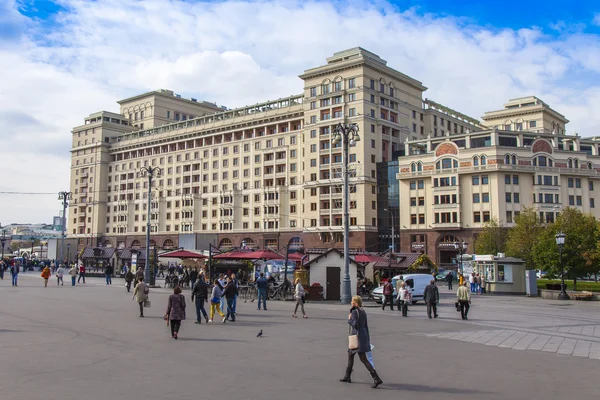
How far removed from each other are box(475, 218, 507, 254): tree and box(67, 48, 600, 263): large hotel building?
6.51 metres

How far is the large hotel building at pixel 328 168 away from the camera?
236 ft

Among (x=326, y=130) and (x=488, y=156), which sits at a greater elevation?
(x=326, y=130)

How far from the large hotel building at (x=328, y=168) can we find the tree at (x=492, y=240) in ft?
21.4

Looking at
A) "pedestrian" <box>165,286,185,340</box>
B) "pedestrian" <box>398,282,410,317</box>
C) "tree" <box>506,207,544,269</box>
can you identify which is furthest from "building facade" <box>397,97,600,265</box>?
"pedestrian" <box>165,286,185,340</box>

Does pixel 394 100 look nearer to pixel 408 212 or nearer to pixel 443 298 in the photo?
pixel 408 212

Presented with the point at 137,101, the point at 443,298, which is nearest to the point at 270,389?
the point at 443,298

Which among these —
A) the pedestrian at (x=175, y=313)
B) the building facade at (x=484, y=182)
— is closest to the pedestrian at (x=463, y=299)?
the pedestrian at (x=175, y=313)

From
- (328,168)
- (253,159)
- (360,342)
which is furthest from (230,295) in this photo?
→ (253,159)

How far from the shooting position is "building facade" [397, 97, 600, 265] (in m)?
70.5

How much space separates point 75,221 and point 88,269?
60138 mm

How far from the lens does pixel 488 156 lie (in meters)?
70.7

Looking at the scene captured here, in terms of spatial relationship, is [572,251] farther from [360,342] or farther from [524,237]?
[360,342]

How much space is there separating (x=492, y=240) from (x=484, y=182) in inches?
460

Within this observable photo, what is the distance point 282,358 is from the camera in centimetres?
1226
